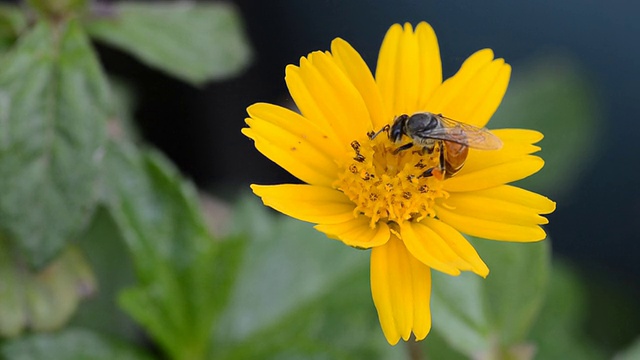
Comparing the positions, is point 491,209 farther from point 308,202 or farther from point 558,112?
point 558,112

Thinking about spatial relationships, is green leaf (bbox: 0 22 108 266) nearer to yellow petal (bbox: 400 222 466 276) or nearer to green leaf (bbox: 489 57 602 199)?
yellow petal (bbox: 400 222 466 276)

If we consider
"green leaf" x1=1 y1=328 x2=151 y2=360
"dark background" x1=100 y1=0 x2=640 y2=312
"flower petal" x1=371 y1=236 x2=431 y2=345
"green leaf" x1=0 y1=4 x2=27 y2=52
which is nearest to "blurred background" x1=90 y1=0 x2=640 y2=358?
"dark background" x1=100 y1=0 x2=640 y2=312

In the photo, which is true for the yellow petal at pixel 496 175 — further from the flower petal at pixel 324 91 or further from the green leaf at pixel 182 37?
the green leaf at pixel 182 37

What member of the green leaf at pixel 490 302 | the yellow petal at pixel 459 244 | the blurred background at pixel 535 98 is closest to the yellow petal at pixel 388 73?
the yellow petal at pixel 459 244

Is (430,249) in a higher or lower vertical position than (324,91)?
lower

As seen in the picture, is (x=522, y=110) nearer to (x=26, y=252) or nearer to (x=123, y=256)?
(x=123, y=256)

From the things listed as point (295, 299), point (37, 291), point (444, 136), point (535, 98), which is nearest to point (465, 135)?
point (444, 136)
